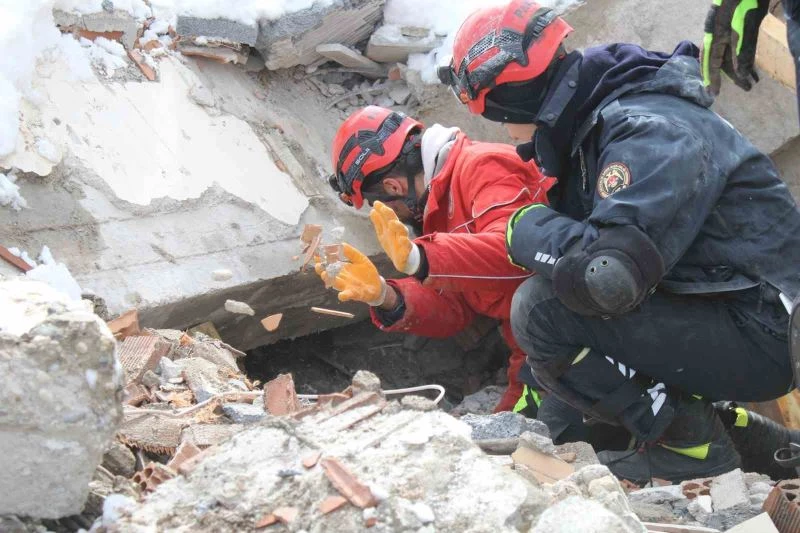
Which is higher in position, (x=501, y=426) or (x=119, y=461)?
(x=119, y=461)

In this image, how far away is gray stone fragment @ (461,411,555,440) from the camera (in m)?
3.09

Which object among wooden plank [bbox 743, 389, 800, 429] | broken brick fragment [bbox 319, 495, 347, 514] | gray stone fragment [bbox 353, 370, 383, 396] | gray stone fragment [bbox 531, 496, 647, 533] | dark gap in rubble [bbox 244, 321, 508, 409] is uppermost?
broken brick fragment [bbox 319, 495, 347, 514]

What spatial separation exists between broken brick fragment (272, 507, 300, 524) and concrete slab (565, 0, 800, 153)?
3917mm

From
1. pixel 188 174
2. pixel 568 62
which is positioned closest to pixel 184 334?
pixel 188 174

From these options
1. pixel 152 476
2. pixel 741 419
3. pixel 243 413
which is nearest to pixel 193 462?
pixel 152 476

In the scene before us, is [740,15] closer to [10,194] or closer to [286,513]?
[286,513]

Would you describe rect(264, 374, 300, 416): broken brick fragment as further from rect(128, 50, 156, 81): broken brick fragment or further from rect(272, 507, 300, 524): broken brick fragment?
rect(128, 50, 156, 81): broken brick fragment

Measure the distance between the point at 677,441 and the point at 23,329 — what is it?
8.08ft

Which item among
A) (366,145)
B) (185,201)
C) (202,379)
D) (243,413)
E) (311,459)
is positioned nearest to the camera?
(311,459)

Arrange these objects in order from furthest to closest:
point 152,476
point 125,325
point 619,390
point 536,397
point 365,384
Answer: point 536,397 < point 125,325 < point 619,390 < point 365,384 < point 152,476

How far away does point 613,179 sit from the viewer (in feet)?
9.64

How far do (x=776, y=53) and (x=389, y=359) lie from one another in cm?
276

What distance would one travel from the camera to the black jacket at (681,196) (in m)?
2.88

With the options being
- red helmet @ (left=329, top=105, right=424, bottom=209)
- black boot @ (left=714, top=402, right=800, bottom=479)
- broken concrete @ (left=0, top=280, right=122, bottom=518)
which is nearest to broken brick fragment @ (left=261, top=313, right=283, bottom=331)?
red helmet @ (left=329, top=105, right=424, bottom=209)
